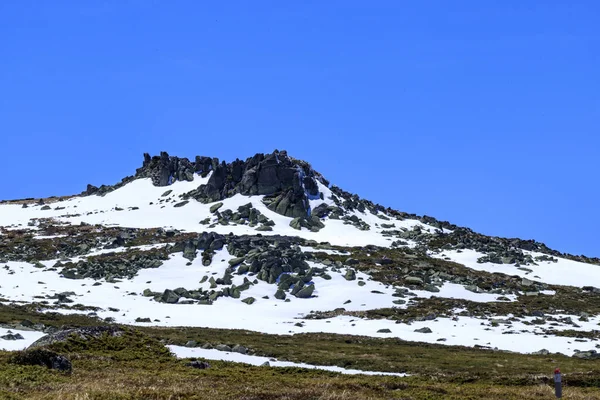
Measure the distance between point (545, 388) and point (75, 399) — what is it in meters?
19.2

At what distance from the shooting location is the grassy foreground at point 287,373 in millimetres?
18797

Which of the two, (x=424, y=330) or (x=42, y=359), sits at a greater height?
(x=424, y=330)

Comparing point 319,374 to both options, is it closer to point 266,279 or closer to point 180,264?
point 266,279

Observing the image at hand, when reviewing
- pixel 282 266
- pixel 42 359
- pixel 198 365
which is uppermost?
pixel 282 266

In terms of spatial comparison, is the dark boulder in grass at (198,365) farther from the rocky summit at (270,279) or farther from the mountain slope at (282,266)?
the mountain slope at (282,266)

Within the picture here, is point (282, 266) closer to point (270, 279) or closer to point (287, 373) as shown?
point (270, 279)

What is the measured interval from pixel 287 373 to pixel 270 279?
46.8 m

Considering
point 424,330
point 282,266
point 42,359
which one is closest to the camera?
point 42,359

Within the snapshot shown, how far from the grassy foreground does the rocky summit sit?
52cm

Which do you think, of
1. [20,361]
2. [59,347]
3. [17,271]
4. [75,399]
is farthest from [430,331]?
[17,271]

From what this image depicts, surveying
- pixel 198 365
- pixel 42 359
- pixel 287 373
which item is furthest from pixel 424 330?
pixel 42 359

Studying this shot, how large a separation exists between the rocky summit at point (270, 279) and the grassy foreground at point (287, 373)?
0.52 meters

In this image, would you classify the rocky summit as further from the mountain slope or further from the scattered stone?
the scattered stone

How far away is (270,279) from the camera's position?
75.8 metres
